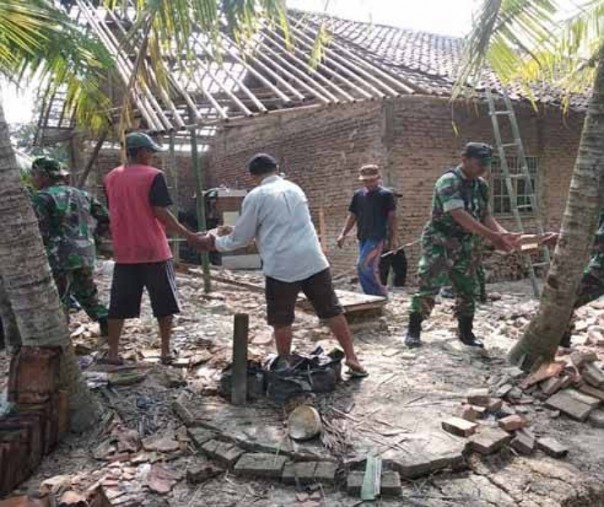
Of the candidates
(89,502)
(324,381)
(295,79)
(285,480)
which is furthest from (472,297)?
(295,79)

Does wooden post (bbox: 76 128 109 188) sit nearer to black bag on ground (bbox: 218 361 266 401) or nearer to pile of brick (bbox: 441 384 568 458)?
black bag on ground (bbox: 218 361 266 401)

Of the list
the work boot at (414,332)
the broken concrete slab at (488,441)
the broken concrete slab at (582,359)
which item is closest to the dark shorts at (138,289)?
the work boot at (414,332)

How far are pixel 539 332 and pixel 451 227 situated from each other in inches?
44.9

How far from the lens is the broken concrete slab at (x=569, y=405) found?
3529mm

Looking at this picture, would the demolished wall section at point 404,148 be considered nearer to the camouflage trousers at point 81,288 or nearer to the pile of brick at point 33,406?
the camouflage trousers at point 81,288

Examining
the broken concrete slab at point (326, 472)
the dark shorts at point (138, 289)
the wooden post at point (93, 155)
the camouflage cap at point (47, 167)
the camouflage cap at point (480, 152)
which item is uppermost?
the wooden post at point (93, 155)

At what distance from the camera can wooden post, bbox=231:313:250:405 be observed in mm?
3650

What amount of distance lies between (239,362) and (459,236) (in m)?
2.28

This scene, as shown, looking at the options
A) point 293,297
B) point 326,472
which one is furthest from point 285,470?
point 293,297

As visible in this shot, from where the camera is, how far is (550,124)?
1120 centimetres

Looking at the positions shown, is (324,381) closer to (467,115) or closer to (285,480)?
(285,480)

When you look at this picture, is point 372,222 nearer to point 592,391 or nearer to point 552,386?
point 552,386

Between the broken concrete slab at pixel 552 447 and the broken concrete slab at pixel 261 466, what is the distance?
→ 1.49 metres

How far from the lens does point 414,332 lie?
5074mm
